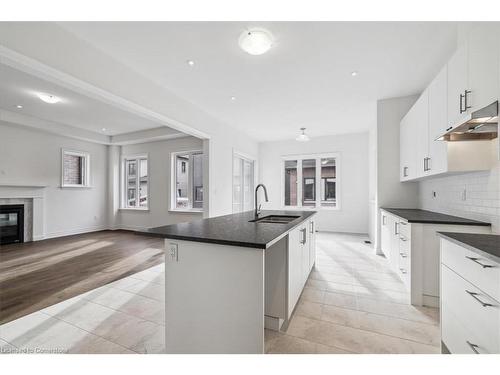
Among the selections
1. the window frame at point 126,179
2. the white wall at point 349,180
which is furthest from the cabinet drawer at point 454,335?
the window frame at point 126,179

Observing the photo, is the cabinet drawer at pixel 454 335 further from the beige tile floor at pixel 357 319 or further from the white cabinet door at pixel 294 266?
the white cabinet door at pixel 294 266

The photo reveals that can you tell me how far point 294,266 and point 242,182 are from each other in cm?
471

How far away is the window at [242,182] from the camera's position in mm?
6189

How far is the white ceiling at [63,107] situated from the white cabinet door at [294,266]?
4.30 m

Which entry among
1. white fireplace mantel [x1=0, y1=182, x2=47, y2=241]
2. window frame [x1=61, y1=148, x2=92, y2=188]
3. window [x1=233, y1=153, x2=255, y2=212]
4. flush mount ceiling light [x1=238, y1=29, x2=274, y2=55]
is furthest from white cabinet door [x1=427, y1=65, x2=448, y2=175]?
window frame [x1=61, y1=148, x2=92, y2=188]

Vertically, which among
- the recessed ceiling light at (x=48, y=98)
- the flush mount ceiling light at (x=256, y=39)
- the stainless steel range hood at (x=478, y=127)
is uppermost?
the recessed ceiling light at (x=48, y=98)

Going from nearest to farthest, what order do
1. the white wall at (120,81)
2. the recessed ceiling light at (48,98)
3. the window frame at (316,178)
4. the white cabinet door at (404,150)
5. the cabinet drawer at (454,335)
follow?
the cabinet drawer at (454,335), the white wall at (120,81), the white cabinet door at (404,150), the recessed ceiling light at (48,98), the window frame at (316,178)

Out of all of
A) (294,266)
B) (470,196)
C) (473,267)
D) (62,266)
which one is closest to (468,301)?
(473,267)

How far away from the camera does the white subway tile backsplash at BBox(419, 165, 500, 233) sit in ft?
6.28

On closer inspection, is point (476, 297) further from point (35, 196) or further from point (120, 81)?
point (35, 196)

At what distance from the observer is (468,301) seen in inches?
48.5

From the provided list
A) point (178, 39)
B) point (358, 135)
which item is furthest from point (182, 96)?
point (358, 135)
